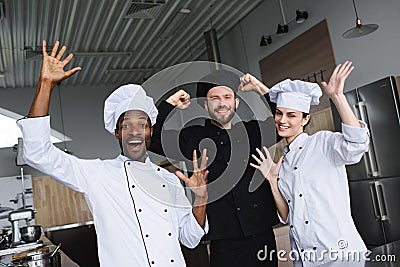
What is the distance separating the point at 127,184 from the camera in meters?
1.45

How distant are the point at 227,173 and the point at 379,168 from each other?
2140mm

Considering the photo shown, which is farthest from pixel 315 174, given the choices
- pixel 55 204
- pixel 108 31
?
pixel 55 204

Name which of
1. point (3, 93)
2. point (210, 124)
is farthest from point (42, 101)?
point (3, 93)

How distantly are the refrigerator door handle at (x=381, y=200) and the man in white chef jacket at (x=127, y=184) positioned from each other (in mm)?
2381

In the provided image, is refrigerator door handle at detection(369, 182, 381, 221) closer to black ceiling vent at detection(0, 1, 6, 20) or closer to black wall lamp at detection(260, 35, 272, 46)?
black wall lamp at detection(260, 35, 272, 46)

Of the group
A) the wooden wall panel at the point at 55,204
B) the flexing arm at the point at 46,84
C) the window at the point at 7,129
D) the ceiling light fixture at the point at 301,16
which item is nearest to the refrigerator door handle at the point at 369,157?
the ceiling light fixture at the point at 301,16

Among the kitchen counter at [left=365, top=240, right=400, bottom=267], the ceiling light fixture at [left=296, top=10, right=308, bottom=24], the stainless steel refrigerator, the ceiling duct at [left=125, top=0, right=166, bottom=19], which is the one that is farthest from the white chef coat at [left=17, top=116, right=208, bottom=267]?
the ceiling light fixture at [left=296, top=10, right=308, bottom=24]

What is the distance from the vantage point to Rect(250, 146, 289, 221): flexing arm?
1673 mm

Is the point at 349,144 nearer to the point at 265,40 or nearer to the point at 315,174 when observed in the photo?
the point at 315,174

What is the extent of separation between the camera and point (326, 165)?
5.32 feet

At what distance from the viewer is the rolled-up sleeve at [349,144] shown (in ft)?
4.94

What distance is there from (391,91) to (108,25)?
3.34 meters

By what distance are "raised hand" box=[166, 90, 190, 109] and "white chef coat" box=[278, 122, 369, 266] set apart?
1.52 feet

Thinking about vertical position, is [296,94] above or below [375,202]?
above
